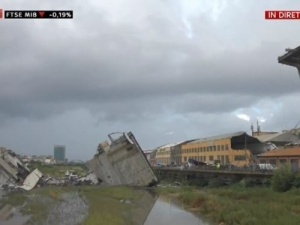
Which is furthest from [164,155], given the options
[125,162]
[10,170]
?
[125,162]

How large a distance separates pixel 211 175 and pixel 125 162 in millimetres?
12172

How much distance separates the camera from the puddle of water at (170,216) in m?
26.6

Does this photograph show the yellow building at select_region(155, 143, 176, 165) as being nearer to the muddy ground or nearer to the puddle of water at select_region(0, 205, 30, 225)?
the muddy ground

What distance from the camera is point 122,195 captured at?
140 feet

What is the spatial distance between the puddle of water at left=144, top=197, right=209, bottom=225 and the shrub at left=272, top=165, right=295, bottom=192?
8.53m

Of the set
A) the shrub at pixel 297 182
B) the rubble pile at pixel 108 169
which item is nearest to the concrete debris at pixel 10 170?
the rubble pile at pixel 108 169

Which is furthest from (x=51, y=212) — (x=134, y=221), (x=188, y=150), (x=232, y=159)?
(x=188, y=150)

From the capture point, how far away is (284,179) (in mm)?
34156

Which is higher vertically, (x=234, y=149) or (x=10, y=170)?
(x=234, y=149)

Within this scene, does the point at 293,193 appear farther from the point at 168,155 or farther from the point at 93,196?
the point at 168,155

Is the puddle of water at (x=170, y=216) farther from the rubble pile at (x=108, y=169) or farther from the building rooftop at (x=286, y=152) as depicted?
the building rooftop at (x=286, y=152)

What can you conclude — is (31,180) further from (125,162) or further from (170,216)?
(170,216)

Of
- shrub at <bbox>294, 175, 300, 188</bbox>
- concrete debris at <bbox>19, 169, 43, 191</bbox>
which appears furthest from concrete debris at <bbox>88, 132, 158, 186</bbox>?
shrub at <bbox>294, 175, 300, 188</bbox>

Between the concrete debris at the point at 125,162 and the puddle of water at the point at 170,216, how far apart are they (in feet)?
41.5
